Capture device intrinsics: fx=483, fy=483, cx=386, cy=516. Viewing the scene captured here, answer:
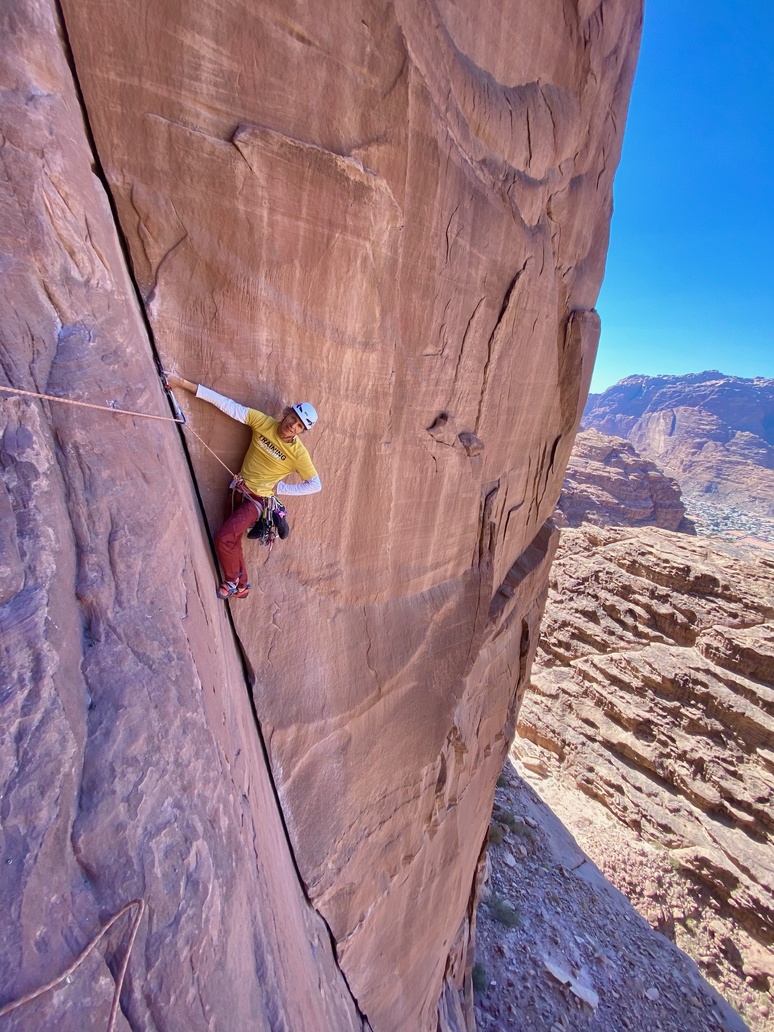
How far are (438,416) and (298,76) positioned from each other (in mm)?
2824

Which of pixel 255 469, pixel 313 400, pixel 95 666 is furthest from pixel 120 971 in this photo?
pixel 313 400

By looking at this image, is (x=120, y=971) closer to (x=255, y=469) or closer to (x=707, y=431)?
(x=255, y=469)

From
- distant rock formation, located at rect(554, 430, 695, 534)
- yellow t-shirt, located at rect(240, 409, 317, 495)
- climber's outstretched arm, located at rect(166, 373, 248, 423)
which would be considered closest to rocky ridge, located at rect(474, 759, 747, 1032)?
yellow t-shirt, located at rect(240, 409, 317, 495)

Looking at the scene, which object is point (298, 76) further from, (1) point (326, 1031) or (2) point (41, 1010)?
(1) point (326, 1031)

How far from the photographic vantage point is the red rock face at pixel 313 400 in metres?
2.31

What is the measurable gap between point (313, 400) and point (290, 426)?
23.9 inches

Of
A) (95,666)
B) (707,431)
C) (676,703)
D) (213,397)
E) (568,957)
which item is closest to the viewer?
(95,666)

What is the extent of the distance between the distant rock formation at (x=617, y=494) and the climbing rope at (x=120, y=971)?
4426cm

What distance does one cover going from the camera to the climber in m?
3.35

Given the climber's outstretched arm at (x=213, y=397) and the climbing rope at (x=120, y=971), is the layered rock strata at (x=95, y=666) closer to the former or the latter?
the climbing rope at (x=120, y=971)

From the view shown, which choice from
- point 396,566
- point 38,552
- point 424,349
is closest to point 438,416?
point 424,349

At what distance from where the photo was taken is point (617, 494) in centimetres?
4744

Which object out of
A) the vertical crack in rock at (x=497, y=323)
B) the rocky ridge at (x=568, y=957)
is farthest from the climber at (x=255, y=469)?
the rocky ridge at (x=568, y=957)

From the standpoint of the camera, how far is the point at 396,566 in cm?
505
